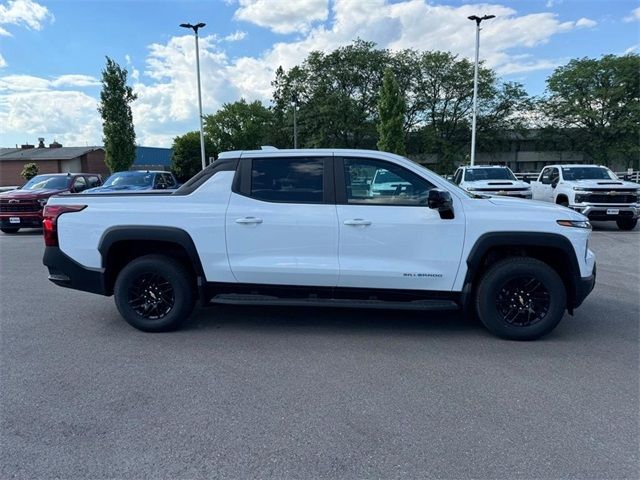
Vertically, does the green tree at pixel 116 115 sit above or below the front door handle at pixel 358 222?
above

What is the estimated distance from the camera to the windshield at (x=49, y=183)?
1409 cm

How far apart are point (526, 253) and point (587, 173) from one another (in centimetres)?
1096

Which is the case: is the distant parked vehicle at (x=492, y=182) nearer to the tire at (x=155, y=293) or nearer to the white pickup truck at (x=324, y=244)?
the white pickup truck at (x=324, y=244)

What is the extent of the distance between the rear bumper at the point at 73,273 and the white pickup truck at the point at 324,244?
1 cm

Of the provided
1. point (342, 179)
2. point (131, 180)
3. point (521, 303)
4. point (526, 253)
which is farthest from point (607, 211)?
point (131, 180)

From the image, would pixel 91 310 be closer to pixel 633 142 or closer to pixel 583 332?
pixel 583 332

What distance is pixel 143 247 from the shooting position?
4820mm

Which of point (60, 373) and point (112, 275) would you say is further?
point (112, 275)

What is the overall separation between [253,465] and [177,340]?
7.30 ft

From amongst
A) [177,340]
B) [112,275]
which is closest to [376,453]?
[177,340]

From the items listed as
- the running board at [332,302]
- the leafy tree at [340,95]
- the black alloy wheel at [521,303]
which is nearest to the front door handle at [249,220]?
the running board at [332,302]

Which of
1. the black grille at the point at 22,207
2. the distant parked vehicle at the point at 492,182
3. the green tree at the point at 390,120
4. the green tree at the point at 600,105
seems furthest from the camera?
the green tree at the point at 600,105

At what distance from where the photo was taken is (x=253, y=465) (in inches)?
102

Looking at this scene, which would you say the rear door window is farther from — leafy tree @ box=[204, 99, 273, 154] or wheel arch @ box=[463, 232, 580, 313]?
leafy tree @ box=[204, 99, 273, 154]
